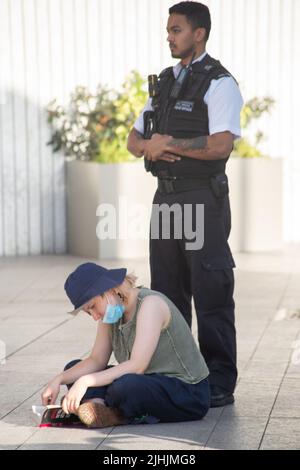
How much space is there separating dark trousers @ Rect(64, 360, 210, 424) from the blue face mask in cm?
24

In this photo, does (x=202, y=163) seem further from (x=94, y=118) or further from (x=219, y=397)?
(x=94, y=118)

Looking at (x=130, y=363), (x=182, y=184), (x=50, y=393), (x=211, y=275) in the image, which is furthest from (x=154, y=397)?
(x=182, y=184)

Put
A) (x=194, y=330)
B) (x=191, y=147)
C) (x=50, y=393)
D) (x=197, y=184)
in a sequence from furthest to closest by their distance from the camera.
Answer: (x=194, y=330) < (x=197, y=184) < (x=191, y=147) < (x=50, y=393)

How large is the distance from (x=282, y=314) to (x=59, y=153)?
4052mm

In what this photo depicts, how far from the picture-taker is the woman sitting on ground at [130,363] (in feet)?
16.1

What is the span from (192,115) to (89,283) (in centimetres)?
97

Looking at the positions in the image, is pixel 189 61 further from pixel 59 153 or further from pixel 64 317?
pixel 59 153

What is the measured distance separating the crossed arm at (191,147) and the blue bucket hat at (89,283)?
656 millimetres

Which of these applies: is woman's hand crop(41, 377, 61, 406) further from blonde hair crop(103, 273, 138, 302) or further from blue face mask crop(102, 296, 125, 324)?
blonde hair crop(103, 273, 138, 302)

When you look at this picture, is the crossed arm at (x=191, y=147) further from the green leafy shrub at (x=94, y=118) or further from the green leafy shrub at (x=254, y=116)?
the green leafy shrub at (x=254, y=116)

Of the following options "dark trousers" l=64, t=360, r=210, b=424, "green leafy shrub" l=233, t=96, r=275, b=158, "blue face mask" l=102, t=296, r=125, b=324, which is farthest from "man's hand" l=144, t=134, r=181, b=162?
"green leafy shrub" l=233, t=96, r=275, b=158

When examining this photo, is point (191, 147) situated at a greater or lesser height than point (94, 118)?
greater

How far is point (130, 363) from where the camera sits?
4953 mm
